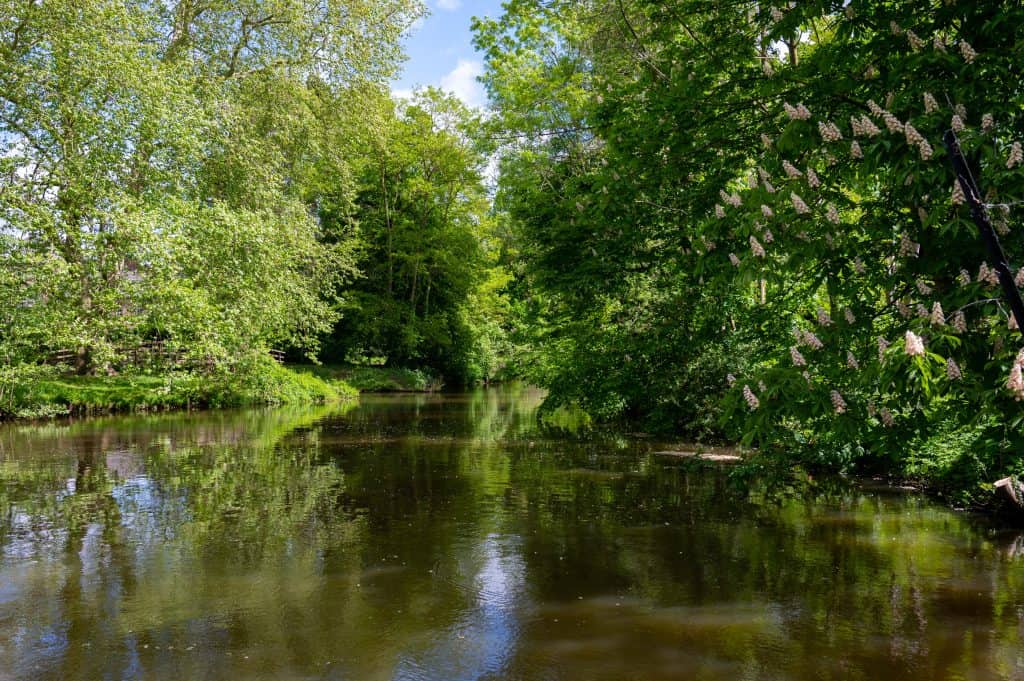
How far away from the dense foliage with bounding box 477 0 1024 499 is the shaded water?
46.8 inches

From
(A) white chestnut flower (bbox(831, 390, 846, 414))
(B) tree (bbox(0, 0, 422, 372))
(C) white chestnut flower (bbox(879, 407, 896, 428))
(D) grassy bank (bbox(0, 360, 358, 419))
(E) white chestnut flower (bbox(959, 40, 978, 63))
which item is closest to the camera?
(E) white chestnut flower (bbox(959, 40, 978, 63))

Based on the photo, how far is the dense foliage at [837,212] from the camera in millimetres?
4801

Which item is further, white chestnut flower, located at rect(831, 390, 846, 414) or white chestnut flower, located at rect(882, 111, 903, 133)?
white chestnut flower, located at rect(831, 390, 846, 414)

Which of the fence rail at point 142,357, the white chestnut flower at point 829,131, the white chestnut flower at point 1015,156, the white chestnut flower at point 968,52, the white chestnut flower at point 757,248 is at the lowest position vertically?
the fence rail at point 142,357

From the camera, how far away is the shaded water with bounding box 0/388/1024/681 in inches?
190

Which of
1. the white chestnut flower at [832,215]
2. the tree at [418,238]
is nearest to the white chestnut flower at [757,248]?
the white chestnut flower at [832,215]

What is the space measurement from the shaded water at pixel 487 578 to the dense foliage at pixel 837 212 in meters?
1.19

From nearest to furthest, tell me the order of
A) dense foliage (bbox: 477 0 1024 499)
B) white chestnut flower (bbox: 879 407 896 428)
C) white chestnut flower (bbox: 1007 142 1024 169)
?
white chestnut flower (bbox: 1007 142 1024 169)
dense foliage (bbox: 477 0 1024 499)
white chestnut flower (bbox: 879 407 896 428)

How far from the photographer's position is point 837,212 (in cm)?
595

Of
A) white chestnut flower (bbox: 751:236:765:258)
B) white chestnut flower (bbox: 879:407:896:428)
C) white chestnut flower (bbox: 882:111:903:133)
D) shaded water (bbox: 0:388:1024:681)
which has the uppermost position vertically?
white chestnut flower (bbox: 882:111:903:133)

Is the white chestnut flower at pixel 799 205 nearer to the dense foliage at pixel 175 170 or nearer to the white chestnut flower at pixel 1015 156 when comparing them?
the white chestnut flower at pixel 1015 156

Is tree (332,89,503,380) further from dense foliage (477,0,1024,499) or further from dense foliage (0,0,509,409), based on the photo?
dense foliage (477,0,1024,499)

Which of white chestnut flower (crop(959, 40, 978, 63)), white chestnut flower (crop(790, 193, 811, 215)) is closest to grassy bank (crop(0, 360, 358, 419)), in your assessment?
white chestnut flower (crop(790, 193, 811, 215))

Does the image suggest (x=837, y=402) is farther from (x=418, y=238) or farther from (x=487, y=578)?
(x=418, y=238)
